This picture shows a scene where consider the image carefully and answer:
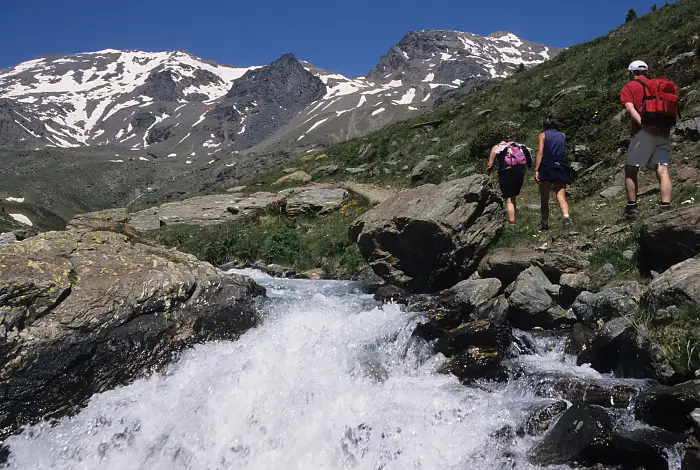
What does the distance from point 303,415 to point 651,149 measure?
7463 mm

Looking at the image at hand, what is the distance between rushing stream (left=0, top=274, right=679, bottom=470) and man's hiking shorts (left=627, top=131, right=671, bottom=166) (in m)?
3.78

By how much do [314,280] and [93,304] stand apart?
270 inches

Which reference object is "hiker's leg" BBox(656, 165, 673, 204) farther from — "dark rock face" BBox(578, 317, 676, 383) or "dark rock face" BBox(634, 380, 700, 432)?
"dark rock face" BBox(634, 380, 700, 432)

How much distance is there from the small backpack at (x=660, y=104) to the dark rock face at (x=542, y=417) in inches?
212

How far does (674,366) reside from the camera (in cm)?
569

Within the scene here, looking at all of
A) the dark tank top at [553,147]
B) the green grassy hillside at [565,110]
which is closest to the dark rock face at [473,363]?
the dark tank top at [553,147]

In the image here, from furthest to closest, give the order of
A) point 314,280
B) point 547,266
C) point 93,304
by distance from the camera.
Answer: point 314,280, point 547,266, point 93,304

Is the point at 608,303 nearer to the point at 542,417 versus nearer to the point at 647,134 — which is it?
the point at 542,417

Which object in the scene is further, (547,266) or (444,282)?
(444,282)

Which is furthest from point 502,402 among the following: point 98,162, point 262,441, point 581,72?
point 98,162

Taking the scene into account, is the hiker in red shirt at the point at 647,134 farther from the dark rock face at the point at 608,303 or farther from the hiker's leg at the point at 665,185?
the dark rock face at the point at 608,303

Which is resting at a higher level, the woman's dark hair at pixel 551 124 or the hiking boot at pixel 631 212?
the woman's dark hair at pixel 551 124

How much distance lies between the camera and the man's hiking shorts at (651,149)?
8.42 m

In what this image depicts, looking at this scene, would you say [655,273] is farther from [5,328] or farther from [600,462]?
[5,328]
